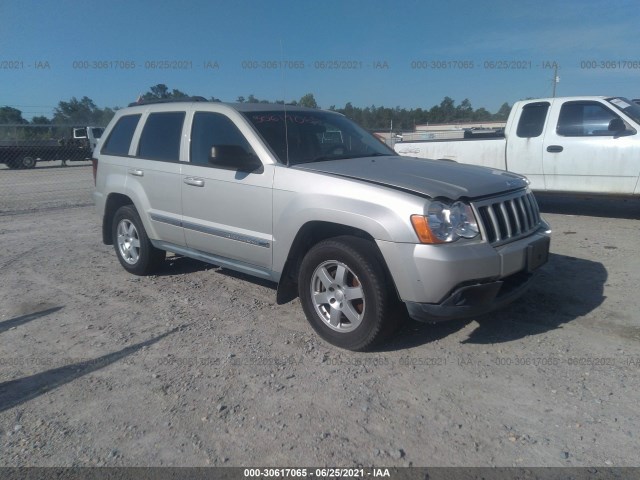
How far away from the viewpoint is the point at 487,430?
9.66 feet

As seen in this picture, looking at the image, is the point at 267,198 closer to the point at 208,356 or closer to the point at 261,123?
the point at 261,123

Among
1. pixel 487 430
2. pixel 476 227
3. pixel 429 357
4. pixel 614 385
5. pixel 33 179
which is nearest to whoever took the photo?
pixel 487 430

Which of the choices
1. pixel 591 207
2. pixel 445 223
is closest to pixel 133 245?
pixel 445 223

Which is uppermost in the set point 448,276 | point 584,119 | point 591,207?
point 584,119

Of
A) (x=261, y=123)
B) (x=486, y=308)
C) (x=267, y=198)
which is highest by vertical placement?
(x=261, y=123)

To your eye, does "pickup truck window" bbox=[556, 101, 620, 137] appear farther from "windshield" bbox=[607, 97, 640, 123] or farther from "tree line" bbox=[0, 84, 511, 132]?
"tree line" bbox=[0, 84, 511, 132]

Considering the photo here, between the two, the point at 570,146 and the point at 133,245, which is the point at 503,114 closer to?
the point at 570,146

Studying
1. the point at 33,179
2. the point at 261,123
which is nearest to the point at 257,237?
the point at 261,123

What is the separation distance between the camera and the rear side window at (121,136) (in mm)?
5934

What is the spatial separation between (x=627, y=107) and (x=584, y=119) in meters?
0.60

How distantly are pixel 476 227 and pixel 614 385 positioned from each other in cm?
131

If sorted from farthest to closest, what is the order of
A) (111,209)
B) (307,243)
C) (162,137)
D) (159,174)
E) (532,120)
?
1. (532,120)
2. (111,209)
3. (162,137)
4. (159,174)
5. (307,243)

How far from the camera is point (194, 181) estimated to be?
490cm

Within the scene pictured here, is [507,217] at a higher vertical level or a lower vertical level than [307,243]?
higher
